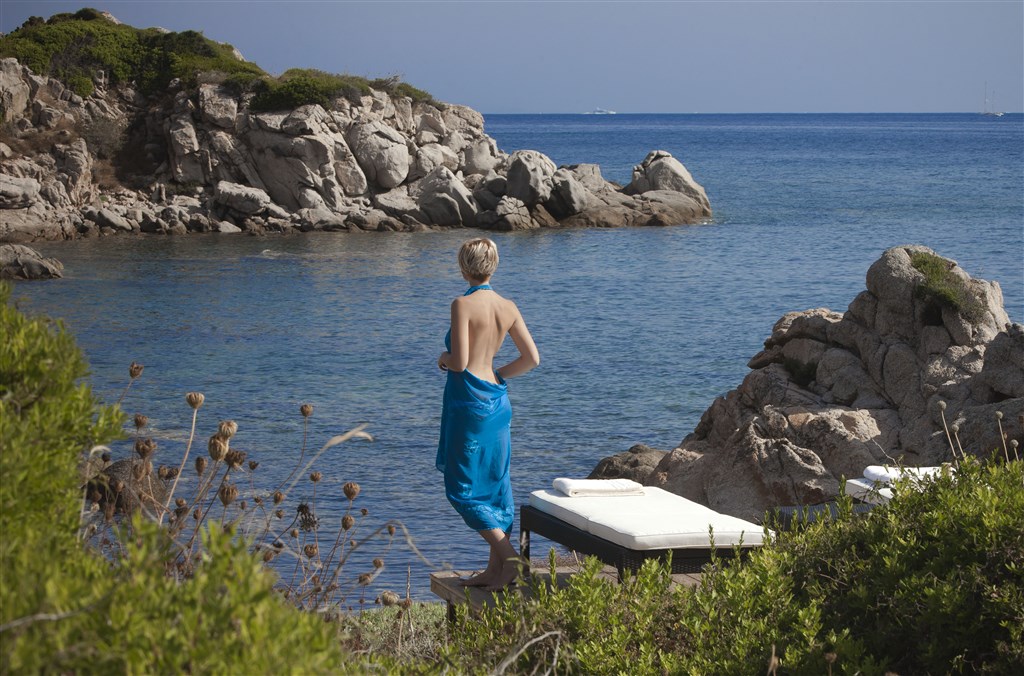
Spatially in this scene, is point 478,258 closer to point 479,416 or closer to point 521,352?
point 521,352

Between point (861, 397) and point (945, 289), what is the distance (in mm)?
1627

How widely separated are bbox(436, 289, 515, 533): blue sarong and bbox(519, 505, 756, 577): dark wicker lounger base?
16.5 inches

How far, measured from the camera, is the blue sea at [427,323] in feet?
52.6

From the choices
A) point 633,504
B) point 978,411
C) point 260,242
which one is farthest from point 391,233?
point 633,504

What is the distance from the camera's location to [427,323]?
27.8 m

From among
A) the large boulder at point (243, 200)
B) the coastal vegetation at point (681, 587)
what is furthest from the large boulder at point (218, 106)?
the coastal vegetation at point (681, 587)

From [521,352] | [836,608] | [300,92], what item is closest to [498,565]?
[521,352]

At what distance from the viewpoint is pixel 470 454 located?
648 cm

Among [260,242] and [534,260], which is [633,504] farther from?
[260,242]

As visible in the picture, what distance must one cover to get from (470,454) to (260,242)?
38.2 meters

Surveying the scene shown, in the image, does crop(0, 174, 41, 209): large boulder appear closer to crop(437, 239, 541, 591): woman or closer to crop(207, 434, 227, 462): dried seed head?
crop(437, 239, 541, 591): woman

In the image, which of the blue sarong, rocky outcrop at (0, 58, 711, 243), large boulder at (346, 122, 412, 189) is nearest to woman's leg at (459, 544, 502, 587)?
the blue sarong

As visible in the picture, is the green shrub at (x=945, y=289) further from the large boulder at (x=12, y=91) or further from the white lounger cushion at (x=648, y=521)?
the large boulder at (x=12, y=91)

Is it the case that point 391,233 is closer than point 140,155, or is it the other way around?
point 391,233
